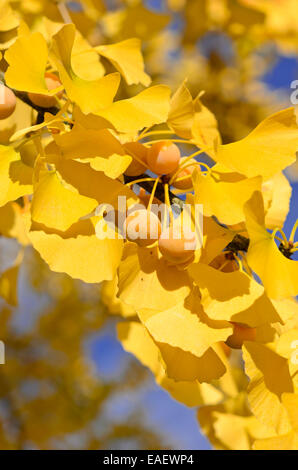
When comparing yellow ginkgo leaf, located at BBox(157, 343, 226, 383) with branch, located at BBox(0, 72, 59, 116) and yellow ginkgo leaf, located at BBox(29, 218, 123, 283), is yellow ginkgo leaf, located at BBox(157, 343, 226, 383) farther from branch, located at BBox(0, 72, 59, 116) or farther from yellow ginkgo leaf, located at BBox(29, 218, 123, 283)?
branch, located at BBox(0, 72, 59, 116)

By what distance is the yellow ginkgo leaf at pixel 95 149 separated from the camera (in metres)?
0.41

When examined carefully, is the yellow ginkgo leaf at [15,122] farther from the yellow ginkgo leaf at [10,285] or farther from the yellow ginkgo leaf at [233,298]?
the yellow ginkgo leaf at [233,298]

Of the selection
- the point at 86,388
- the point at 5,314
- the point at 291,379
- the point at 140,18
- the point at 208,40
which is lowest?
the point at 86,388

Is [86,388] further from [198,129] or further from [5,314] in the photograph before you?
[198,129]

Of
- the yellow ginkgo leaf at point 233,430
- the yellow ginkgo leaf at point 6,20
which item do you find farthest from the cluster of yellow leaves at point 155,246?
the yellow ginkgo leaf at point 233,430

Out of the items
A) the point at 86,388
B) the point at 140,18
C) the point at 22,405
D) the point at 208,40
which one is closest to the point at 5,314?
the point at 22,405

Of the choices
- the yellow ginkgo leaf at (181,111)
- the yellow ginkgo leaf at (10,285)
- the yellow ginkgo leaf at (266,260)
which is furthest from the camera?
the yellow ginkgo leaf at (10,285)

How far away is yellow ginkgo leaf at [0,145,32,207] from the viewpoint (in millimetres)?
433

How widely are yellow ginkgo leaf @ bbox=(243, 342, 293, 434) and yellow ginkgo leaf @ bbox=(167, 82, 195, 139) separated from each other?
23 centimetres

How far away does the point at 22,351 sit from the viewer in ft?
6.75

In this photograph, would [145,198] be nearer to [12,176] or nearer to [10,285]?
[12,176]

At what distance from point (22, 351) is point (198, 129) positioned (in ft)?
5.64

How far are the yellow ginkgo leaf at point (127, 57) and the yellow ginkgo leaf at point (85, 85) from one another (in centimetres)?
14

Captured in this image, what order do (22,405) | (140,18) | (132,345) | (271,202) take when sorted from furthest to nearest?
(22,405)
(140,18)
(132,345)
(271,202)
